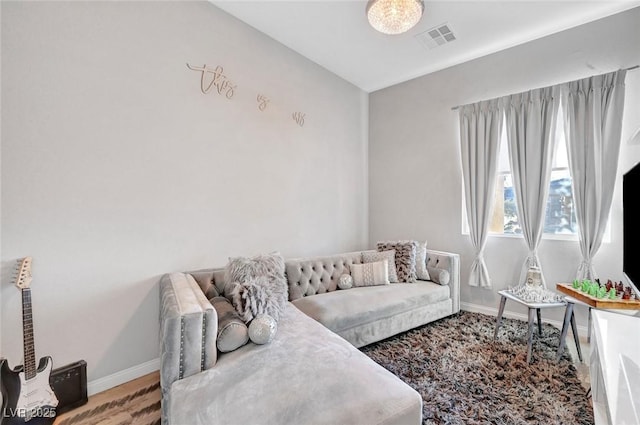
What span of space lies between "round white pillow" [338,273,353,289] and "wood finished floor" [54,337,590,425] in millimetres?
1812

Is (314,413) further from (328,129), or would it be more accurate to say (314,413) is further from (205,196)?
(328,129)

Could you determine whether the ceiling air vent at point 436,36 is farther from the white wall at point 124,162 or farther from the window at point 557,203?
the white wall at point 124,162

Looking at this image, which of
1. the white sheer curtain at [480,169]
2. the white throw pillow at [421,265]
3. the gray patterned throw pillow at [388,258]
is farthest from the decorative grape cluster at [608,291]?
the gray patterned throw pillow at [388,258]

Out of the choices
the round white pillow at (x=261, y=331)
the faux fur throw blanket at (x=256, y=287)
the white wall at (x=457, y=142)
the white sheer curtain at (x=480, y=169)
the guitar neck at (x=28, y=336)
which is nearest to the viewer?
the guitar neck at (x=28, y=336)

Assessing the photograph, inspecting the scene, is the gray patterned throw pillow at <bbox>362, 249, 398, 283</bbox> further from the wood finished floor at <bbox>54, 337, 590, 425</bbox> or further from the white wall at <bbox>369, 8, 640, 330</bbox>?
the wood finished floor at <bbox>54, 337, 590, 425</bbox>

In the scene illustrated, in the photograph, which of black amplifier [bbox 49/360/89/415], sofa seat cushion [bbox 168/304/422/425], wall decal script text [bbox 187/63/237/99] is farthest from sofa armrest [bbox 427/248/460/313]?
black amplifier [bbox 49/360/89/415]

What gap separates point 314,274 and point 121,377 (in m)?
1.79

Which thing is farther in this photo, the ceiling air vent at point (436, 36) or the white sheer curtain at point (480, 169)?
the white sheer curtain at point (480, 169)

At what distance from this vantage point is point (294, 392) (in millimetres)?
1264

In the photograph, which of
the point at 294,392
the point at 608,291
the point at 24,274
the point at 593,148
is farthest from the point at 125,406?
the point at 593,148

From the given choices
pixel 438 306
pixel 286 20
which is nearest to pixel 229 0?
pixel 286 20

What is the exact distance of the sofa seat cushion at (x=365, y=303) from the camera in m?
2.40

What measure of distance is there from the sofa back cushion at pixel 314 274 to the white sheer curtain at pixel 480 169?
1.67 m

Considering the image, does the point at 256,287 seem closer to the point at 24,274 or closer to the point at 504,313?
the point at 24,274
